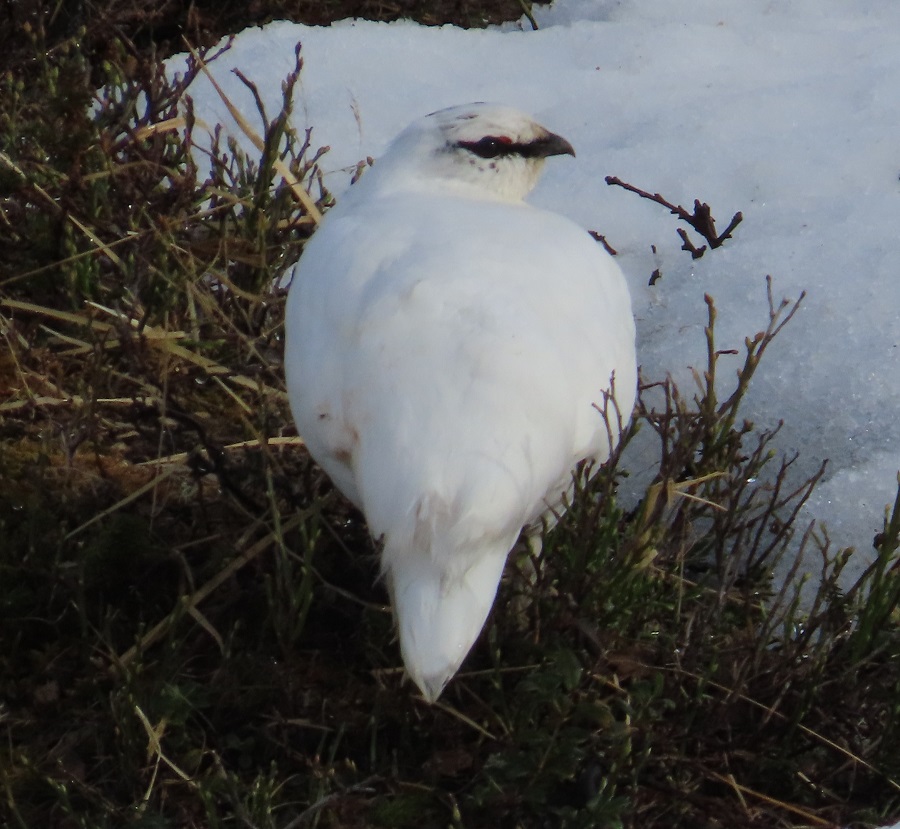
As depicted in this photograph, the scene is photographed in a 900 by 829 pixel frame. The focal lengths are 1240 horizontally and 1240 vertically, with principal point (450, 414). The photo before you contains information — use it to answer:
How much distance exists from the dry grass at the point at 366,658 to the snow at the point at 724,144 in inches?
13.1

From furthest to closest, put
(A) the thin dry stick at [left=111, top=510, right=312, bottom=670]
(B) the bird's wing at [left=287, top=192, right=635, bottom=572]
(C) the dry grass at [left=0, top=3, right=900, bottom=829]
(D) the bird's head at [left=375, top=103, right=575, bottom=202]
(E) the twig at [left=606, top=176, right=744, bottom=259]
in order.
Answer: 1. (E) the twig at [left=606, top=176, right=744, bottom=259]
2. (D) the bird's head at [left=375, top=103, right=575, bottom=202]
3. (A) the thin dry stick at [left=111, top=510, right=312, bottom=670]
4. (C) the dry grass at [left=0, top=3, right=900, bottom=829]
5. (B) the bird's wing at [left=287, top=192, right=635, bottom=572]

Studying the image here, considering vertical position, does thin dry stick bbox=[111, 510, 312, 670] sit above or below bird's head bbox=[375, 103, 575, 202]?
below

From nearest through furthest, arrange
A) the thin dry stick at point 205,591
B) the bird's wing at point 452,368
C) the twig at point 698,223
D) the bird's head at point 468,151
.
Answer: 1. the bird's wing at point 452,368
2. the thin dry stick at point 205,591
3. the bird's head at point 468,151
4. the twig at point 698,223

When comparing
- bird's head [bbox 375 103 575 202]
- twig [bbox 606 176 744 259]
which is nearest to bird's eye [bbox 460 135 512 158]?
bird's head [bbox 375 103 575 202]

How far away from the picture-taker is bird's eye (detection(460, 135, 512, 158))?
2719 mm

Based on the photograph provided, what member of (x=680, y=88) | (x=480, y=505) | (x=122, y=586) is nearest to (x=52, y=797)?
(x=122, y=586)

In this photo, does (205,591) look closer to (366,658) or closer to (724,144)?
(366,658)

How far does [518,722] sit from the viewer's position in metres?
2.21

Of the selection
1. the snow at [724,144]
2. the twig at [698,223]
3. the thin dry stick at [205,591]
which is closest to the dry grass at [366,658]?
the thin dry stick at [205,591]

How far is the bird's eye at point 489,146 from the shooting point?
2719 mm

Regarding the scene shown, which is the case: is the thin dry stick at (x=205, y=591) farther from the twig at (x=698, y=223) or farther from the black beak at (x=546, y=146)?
the twig at (x=698, y=223)

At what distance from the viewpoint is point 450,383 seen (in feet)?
6.00

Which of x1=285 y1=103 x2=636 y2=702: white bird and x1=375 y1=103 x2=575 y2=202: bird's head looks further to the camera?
x1=375 y1=103 x2=575 y2=202: bird's head

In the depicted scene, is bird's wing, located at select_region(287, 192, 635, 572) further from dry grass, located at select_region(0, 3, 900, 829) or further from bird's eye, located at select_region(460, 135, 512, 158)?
bird's eye, located at select_region(460, 135, 512, 158)
